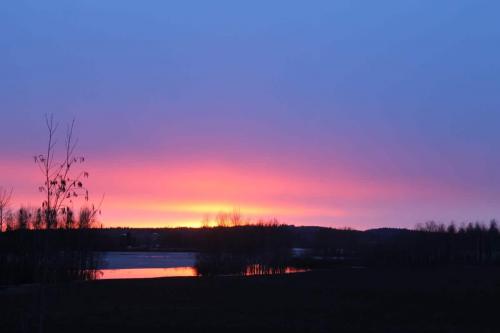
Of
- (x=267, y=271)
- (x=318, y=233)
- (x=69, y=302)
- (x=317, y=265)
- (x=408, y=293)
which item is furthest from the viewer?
(x=318, y=233)

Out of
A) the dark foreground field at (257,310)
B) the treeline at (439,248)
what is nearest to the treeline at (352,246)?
the treeline at (439,248)

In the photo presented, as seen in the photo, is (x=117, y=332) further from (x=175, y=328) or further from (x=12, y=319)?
(x=12, y=319)

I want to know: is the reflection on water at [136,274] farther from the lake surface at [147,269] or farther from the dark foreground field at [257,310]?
the dark foreground field at [257,310]

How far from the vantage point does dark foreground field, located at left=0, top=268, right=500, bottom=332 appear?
77.8 ft

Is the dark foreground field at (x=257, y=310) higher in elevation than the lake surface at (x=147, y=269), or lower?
lower

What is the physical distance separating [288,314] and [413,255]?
102 meters

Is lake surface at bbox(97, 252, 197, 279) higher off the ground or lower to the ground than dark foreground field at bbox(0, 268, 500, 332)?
higher

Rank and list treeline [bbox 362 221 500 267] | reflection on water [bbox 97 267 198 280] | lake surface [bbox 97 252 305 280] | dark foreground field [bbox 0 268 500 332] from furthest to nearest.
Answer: treeline [bbox 362 221 500 267] < lake surface [bbox 97 252 305 280] < reflection on water [bbox 97 267 198 280] < dark foreground field [bbox 0 268 500 332]

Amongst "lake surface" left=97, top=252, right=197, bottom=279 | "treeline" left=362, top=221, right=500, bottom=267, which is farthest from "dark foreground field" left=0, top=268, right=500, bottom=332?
"treeline" left=362, top=221, right=500, bottom=267

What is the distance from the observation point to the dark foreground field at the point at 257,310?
23719mm

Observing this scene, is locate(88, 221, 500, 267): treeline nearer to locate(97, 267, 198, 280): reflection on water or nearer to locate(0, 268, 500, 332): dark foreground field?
locate(97, 267, 198, 280): reflection on water

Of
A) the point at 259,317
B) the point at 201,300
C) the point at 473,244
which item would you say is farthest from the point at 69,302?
the point at 473,244

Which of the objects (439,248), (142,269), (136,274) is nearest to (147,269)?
(142,269)

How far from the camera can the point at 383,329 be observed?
23609 mm
